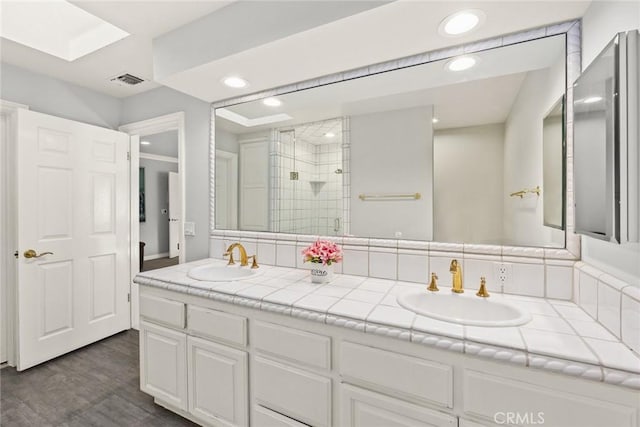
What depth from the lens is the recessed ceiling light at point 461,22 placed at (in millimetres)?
1204

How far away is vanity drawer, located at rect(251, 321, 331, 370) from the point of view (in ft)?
3.84

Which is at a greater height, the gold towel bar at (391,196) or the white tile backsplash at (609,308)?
the gold towel bar at (391,196)

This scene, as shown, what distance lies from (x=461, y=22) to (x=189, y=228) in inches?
92.1

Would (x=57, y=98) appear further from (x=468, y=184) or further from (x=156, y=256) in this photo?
(x=156, y=256)

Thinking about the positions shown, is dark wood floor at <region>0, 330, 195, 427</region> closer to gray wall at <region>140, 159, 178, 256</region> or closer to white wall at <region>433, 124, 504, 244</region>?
white wall at <region>433, 124, 504, 244</region>

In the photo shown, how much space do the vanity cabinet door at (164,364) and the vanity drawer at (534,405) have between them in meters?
1.43

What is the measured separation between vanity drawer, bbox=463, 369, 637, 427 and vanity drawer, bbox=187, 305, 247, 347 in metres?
0.99

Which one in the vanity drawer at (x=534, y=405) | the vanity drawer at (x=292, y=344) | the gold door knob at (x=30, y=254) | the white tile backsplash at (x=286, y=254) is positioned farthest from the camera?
the gold door knob at (x=30, y=254)

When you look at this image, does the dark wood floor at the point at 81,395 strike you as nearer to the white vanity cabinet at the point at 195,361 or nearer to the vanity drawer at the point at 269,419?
the white vanity cabinet at the point at 195,361

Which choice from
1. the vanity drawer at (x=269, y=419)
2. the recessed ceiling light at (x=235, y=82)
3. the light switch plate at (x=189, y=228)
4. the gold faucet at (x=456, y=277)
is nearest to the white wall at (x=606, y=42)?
the gold faucet at (x=456, y=277)

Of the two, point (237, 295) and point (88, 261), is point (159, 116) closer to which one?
point (88, 261)

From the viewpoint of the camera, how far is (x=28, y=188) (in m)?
2.12

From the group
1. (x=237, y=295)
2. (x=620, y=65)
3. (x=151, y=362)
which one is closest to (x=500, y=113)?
(x=620, y=65)

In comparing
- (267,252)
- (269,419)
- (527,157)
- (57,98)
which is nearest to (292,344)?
(269,419)
